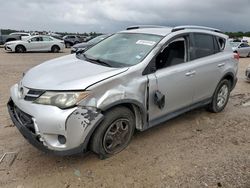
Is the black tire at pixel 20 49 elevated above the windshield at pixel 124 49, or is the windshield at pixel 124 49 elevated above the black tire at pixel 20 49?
the windshield at pixel 124 49

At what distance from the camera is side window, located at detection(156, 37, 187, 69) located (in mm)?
3948

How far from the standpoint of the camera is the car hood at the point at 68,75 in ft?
10.1

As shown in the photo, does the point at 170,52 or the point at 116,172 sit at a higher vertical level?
the point at 170,52

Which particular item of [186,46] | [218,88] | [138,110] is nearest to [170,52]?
[186,46]

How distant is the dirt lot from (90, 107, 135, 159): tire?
0.13 metres

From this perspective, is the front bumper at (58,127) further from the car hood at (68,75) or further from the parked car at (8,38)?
the parked car at (8,38)

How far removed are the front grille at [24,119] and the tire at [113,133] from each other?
721 mm

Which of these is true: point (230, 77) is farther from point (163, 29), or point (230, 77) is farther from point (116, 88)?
point (116, 88)

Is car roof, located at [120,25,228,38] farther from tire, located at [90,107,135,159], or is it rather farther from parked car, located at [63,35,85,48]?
parked car, located at [63,35,85,48]

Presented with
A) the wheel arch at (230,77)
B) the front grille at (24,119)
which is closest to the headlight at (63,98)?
the front grille at (24,119)

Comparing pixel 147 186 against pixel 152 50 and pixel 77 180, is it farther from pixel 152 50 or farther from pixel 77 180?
pixel 152 50

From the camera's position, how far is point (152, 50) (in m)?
3.81

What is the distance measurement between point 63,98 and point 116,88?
0.67 metres

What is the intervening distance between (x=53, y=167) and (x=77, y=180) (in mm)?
430
